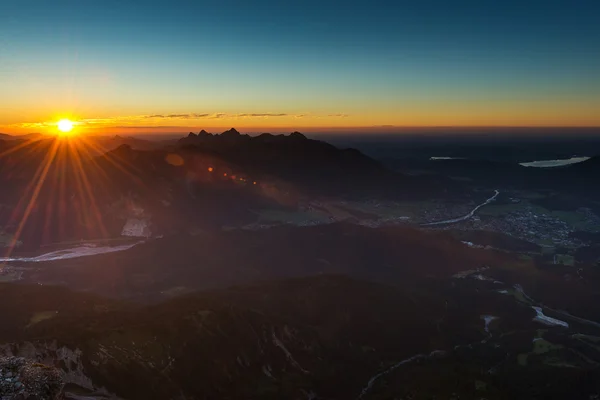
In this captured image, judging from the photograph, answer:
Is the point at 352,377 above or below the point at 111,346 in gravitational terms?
below

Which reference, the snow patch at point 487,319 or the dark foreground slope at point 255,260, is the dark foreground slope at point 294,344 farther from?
the dark foreground slope at point 255,260

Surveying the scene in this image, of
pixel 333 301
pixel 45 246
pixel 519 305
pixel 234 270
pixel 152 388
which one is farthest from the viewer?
pixel 45 246

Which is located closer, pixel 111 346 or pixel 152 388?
pixel 152 388

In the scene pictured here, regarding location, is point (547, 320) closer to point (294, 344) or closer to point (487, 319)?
point (487, 319)

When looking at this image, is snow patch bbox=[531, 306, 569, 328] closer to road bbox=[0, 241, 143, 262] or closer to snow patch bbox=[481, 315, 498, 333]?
snow patch bbox=[481, 315, 498, 333]

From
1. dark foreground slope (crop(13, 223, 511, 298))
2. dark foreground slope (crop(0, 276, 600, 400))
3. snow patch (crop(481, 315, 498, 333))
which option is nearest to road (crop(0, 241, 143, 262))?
dark foreground slope (crop(13, 223, 511, 298))

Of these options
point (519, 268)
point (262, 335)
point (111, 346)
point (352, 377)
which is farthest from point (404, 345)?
point (519, 268)

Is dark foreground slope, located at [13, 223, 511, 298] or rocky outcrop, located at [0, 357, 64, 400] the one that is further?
dark foreground slope, located at [13, 223, 511, 298]

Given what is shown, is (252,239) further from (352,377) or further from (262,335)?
(352,377)

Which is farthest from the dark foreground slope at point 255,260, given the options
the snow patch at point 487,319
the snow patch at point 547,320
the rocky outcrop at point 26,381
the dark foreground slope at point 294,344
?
the rocky outcrop at point 26,381
